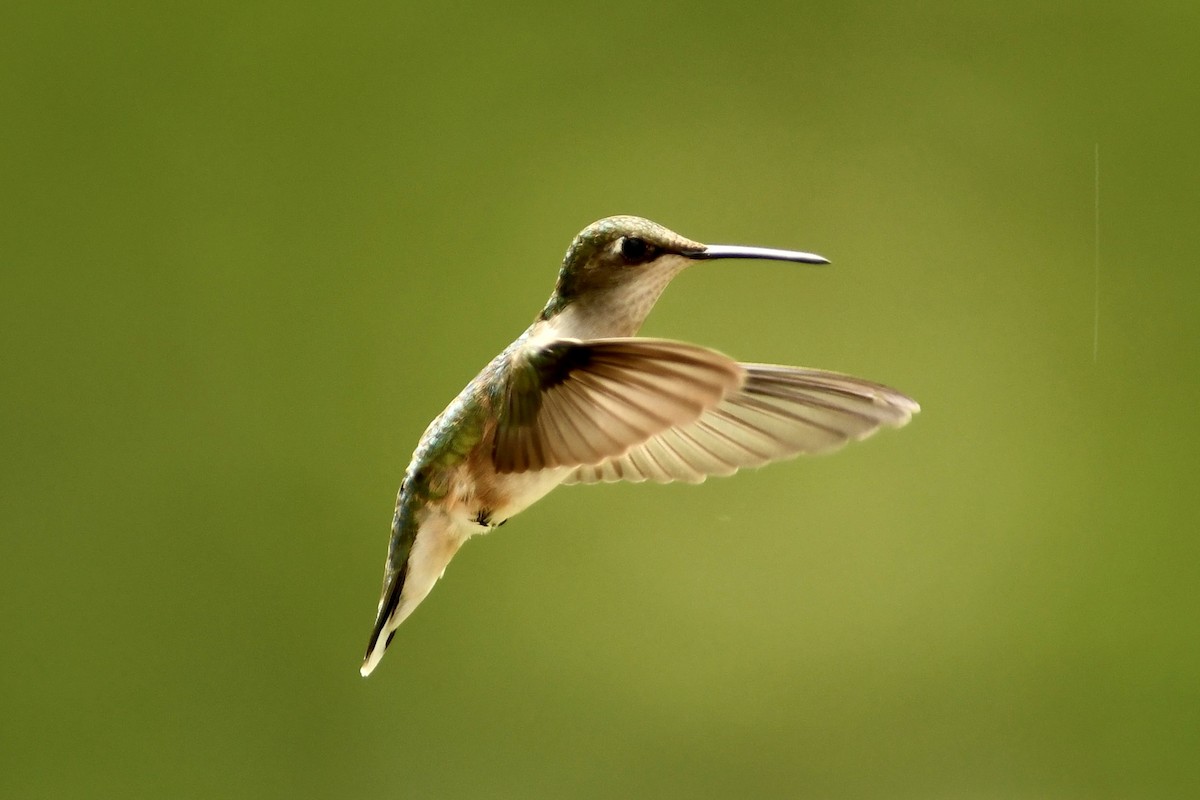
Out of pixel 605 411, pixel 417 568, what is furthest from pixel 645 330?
pixel 605 411

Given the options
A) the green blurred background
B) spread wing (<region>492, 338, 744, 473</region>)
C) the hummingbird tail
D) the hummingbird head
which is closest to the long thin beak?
the hummingbird head

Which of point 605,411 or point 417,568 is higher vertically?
point 605,411

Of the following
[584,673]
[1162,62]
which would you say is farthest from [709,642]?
[1162,62]

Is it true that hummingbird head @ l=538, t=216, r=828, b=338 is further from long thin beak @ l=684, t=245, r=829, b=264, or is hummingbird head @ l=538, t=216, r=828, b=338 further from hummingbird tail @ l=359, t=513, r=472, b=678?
hummingbird tail @ l=359, t=513, r=472, b=678

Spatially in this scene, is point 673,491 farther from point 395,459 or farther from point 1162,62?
point 1162,62

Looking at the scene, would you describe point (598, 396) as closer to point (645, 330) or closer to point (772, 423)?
point (772, 423)

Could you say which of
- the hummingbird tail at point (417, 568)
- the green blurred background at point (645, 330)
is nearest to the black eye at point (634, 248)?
the hummingbird tail at point (417, 568)
